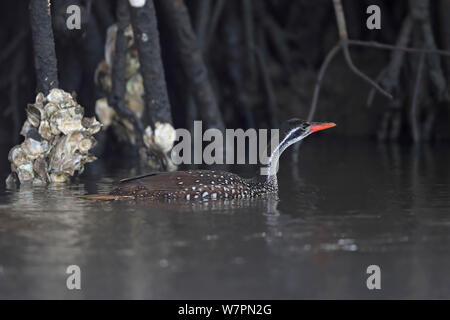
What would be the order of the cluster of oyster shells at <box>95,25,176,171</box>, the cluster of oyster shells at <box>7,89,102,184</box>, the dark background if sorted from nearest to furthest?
the cluster of oyster shells at <box>7,89,102,184</box> → the cluster of oyster shells at <box>95,25,176,171</box> → the dark background

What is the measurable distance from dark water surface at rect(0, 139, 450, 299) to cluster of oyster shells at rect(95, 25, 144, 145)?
75.0 inches

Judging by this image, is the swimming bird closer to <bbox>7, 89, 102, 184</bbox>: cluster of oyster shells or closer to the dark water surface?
the dark water surface

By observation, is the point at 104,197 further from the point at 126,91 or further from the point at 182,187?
the point at 126,91

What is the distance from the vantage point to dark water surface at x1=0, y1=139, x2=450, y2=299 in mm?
3102

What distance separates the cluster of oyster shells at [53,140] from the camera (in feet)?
18.9

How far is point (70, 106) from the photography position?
19.0 ft

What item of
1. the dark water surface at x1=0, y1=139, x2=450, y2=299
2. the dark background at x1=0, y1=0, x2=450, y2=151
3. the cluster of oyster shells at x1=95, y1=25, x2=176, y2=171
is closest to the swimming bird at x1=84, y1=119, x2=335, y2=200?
the dark water surface at x1=0, y1=139, x2=450, y2=299

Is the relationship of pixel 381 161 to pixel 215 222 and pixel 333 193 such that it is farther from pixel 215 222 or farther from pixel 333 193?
pixel 215 222

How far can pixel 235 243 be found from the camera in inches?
149

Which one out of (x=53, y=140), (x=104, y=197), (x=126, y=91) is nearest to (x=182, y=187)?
(x=104, y=197)

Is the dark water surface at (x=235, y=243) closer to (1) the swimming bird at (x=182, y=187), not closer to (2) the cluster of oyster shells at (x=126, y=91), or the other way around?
(1) the swimming bird at (x=182, y=187)

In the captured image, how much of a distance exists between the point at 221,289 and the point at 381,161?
4.47 metres

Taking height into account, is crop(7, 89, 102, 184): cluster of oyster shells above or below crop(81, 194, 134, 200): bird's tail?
above
